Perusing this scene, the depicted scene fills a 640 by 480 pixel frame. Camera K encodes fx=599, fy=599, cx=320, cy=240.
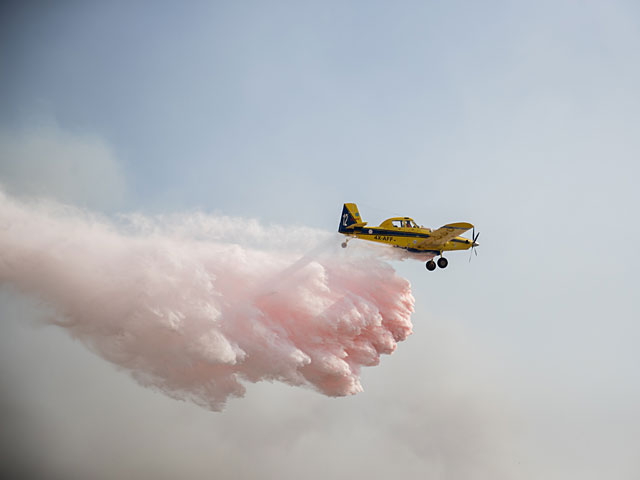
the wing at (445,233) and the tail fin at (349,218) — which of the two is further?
the tail fin at (349,218)

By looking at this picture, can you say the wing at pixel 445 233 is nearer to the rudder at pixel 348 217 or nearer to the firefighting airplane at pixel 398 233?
the firefighting airplane at pixel 398 233

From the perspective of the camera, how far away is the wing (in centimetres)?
4100

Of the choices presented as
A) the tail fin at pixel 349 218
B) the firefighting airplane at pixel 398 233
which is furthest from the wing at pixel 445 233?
the tail fin at pixel 349 218

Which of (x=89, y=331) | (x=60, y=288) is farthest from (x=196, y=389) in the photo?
(x=60, y=288)

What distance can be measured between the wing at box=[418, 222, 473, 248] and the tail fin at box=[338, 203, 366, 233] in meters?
4.79

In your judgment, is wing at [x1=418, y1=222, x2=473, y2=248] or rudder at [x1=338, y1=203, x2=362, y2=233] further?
rudder at [x1=338, y1=203, x2=362, y2=233]

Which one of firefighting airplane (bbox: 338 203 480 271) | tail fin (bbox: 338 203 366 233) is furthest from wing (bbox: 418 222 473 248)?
A: tail fin (bbox: 338 203 366 233)

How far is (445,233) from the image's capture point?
4188 cm

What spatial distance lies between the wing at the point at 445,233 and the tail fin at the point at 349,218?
479cm

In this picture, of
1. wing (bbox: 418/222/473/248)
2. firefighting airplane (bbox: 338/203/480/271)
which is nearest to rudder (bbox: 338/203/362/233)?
firefighting airplane (bbox: 338/203/480/271)

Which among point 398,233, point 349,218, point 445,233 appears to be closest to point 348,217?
point 349,218

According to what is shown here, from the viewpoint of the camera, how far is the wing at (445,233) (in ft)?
135

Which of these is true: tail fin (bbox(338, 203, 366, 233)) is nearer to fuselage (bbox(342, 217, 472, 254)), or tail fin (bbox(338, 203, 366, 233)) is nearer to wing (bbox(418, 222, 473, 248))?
fuselage (bbox(342, 217, 472, 254))

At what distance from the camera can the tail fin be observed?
42.0 metres
